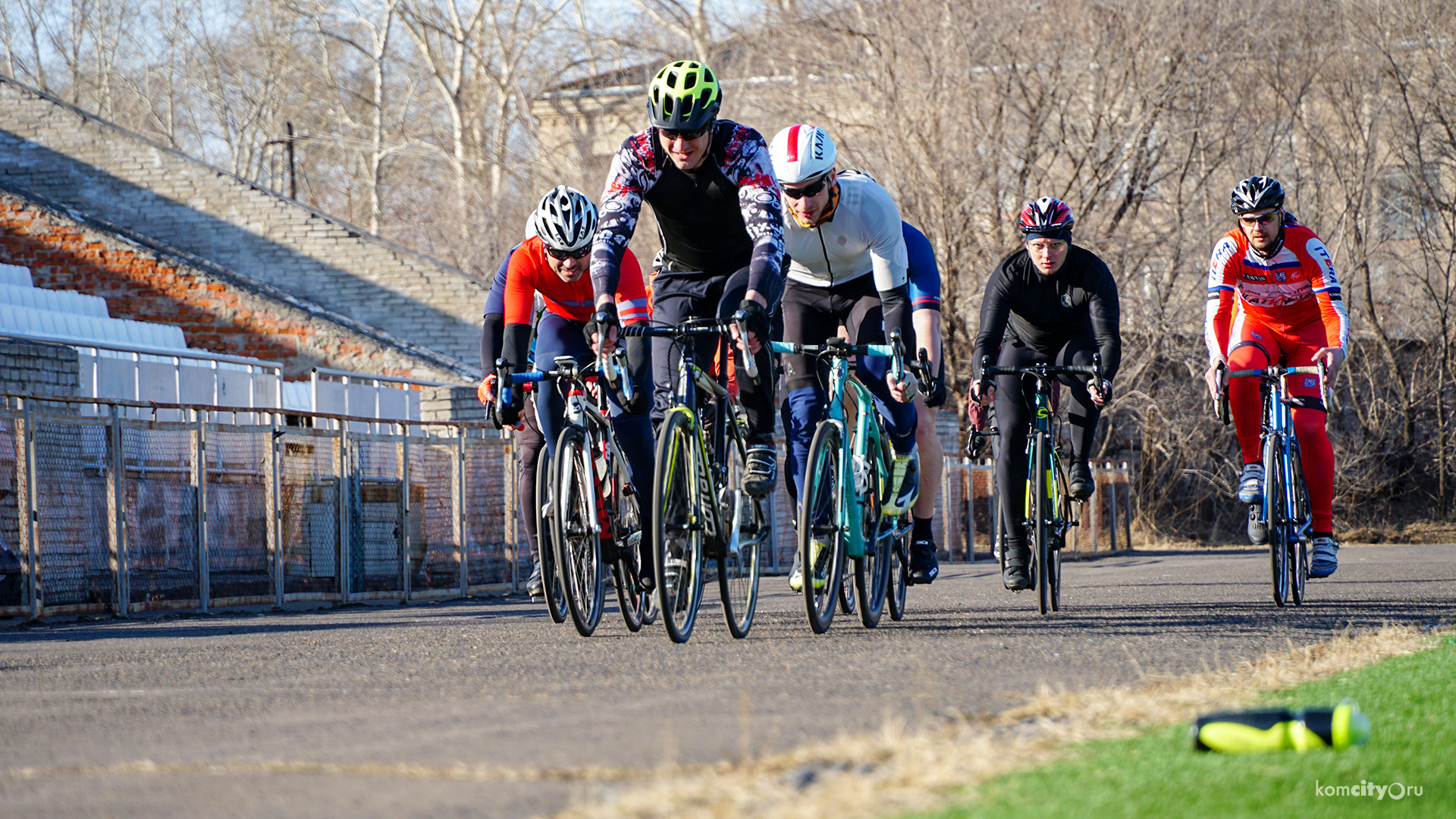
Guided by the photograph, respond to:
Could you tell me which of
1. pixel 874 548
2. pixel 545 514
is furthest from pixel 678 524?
pixel 874 548

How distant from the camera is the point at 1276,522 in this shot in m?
8.12

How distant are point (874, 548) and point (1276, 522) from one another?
2.52 metres

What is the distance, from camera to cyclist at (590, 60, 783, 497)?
628 cm

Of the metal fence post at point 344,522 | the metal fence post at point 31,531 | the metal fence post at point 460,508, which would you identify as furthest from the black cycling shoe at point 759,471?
the metal fence post at point 460,508

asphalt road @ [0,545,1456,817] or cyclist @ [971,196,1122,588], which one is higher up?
cyclist @ [971,196,1122,588]

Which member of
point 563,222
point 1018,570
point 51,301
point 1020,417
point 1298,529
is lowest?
point 1018,570

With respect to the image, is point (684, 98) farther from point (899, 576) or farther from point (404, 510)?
point (404, 510)

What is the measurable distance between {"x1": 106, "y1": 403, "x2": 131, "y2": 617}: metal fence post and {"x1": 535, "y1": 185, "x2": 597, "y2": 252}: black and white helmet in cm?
422

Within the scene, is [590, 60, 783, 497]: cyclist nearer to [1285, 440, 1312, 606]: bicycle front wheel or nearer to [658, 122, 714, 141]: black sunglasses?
[658, 122, 714, 141]: black sunglasses

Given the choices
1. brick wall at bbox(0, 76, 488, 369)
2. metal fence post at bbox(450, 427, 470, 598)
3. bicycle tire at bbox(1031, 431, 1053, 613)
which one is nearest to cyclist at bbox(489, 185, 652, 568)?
bicycle tire at bbox(1031, 431, 1053, 613)

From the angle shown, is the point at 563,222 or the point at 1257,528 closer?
the point at 563,222

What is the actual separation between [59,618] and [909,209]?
18.1m

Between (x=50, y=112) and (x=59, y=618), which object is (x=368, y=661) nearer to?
(x=59, y=618)

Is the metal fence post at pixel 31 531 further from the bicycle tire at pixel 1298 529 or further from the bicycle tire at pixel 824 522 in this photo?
the bicycle tire at pixel 1298 529
